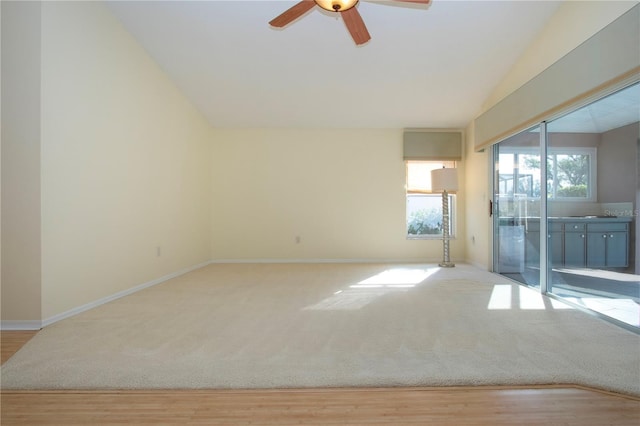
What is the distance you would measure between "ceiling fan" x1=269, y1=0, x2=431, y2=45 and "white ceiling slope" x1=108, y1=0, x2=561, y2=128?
0.88 feet

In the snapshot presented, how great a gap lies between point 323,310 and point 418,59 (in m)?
3.25

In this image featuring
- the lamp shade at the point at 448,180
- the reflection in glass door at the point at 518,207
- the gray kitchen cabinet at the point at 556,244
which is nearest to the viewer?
Result: the gray kitchen cabinet at the point at 556,244

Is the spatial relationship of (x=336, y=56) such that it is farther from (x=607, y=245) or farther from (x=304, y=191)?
(x=607, y=245)

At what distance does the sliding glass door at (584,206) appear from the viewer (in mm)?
2422

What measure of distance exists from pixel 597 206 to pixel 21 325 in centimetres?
473

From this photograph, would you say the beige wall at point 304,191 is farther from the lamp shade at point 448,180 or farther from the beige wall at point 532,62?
the lamp shade at point 448,180

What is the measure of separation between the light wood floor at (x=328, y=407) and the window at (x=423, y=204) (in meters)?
4.20

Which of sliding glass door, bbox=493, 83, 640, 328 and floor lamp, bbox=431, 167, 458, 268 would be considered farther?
floor lamp, bbox=431, 167, 458, 268

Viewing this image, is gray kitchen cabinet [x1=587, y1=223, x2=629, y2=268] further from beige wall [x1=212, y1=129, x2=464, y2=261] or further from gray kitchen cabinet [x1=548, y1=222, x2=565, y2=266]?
beige wall [x1=212, y1=129, x2=464, y2=261]

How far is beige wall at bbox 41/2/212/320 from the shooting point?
253cm

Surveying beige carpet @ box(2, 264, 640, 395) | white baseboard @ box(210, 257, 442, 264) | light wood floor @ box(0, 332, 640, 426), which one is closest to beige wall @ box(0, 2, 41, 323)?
beige carpet @ box(2, 264, 640, 395)

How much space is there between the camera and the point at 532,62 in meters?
3.57

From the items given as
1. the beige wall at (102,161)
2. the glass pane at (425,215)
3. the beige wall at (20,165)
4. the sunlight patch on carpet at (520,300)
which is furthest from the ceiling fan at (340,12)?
the glass pane at (425,215)

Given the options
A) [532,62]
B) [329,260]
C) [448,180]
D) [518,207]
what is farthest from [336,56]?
[329,260]
